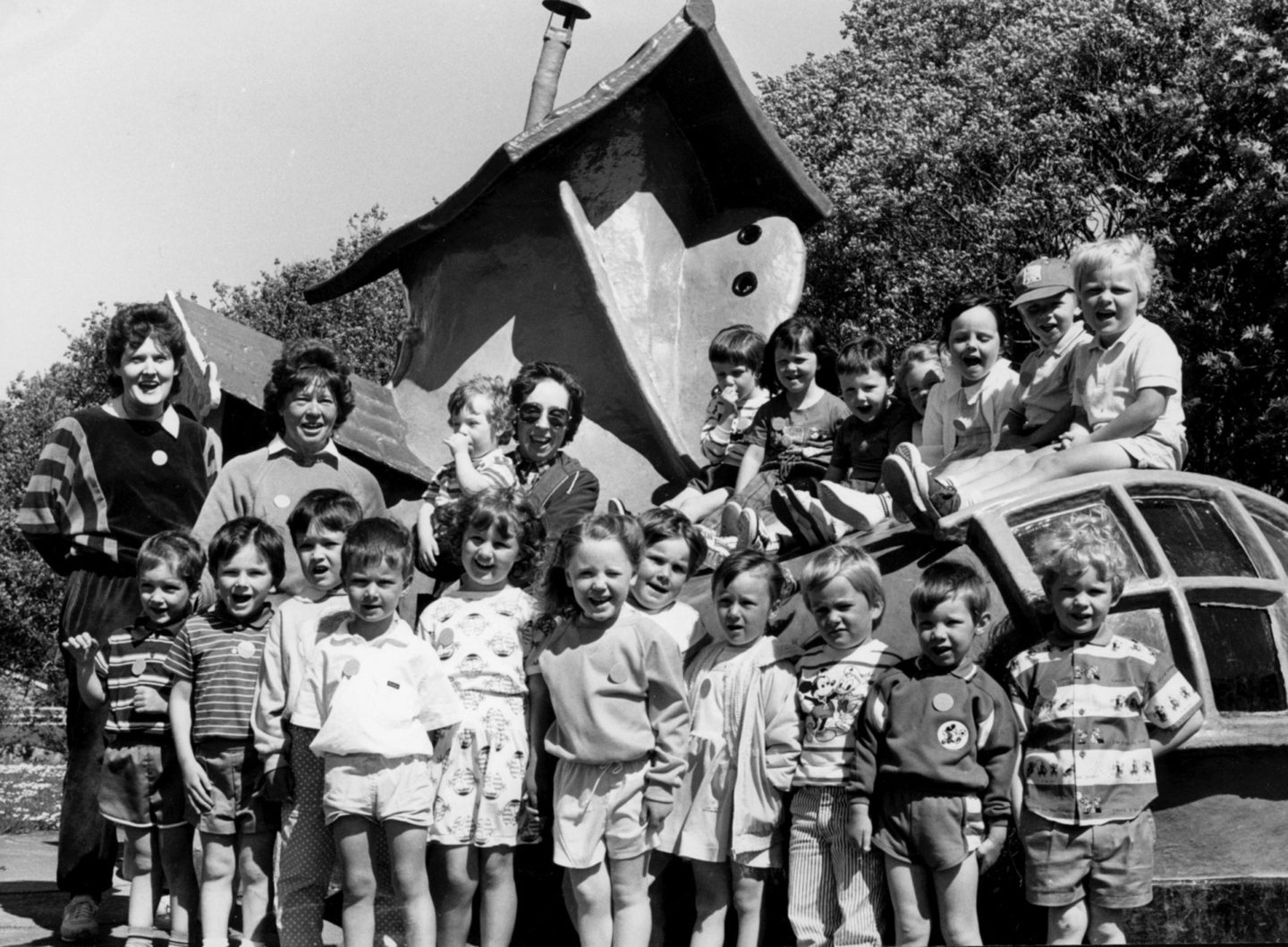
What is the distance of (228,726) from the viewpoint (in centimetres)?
489

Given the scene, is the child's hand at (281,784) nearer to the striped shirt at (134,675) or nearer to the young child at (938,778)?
the striped shirt at (134,675)

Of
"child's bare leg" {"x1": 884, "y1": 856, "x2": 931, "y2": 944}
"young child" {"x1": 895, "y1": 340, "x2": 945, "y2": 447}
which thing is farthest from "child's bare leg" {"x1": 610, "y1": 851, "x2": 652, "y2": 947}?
"young child" {"x1": 895, "y1": 340, "x2": 945, "y2": 447}

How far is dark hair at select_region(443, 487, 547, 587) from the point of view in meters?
4.86

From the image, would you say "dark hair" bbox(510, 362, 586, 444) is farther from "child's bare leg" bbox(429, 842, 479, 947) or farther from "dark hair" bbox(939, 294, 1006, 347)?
"child's bare leg" bbox(429, 842, 479, 947)

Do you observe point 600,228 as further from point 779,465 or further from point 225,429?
point 779,465

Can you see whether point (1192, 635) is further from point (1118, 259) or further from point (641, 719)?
point (641, 719)

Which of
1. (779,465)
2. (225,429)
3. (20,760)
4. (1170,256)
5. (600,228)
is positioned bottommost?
(20,760)

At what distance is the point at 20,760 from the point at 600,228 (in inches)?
865

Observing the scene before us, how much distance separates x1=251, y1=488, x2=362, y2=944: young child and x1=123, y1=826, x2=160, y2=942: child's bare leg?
47 centimetres

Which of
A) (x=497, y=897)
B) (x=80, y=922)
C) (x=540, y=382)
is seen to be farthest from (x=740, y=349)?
(x=80, y=922)

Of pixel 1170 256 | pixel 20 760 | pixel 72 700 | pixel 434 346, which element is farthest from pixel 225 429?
pixel 20 760

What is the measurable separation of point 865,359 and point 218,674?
9.11ft

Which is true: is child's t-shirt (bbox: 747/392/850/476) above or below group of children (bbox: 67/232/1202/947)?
above

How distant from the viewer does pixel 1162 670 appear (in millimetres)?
4355
